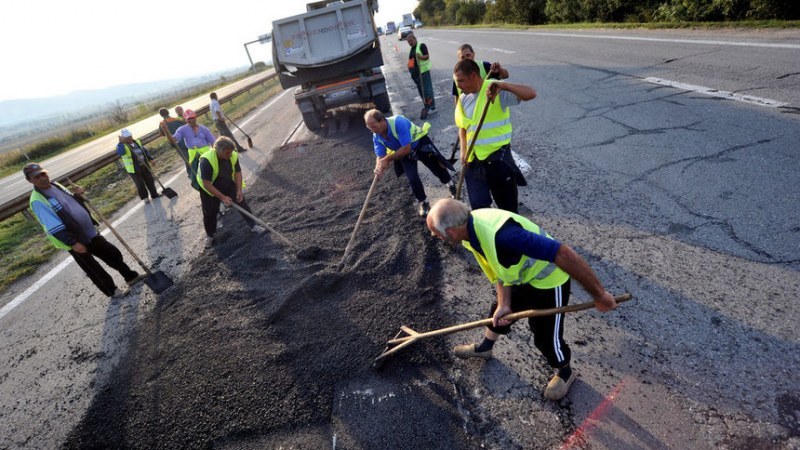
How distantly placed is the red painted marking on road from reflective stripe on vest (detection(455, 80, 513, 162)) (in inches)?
86.8

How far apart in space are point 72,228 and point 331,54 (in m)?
7.30

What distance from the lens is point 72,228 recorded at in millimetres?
4613

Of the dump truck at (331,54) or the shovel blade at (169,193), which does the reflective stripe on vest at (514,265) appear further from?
the dump truck at (331,54)

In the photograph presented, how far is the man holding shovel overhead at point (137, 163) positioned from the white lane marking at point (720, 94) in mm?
10427

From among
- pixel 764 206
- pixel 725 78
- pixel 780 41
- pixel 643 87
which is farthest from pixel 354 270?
pixel 780 41

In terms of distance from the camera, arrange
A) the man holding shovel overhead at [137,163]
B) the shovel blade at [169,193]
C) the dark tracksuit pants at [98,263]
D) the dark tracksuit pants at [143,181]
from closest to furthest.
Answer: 1. the dark tracksuit pants at [98,263]
2. the man holding shovel overhead at [137,163]
3. the dark tracksuit pants at [143,181]
4. the shovel blade at [169,193]

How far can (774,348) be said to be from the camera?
2.43m

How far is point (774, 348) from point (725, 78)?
6.74m

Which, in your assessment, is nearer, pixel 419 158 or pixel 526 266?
pixel 526 266

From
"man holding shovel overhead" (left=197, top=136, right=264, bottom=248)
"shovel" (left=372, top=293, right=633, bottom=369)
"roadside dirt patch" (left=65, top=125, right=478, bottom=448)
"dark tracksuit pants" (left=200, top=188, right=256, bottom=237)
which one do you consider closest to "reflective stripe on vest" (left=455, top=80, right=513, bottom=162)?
"roadside dirt patch" (left=65, top=125, right=478, bottom=448)

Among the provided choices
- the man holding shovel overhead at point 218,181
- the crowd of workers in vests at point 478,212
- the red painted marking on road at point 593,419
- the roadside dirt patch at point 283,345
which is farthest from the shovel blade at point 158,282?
the red painted marking on road at point 593,419

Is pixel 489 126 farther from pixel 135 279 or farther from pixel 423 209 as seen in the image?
pixel 135 279

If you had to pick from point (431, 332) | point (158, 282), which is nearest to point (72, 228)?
point (158, 282)

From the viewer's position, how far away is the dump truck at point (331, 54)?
9859 millimetres
